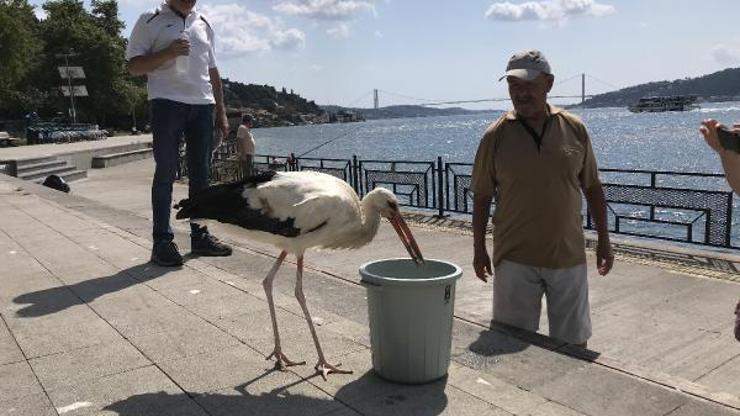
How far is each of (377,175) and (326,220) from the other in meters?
11.3

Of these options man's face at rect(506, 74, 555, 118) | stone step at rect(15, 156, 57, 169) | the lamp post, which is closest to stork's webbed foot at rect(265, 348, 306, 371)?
man's face at rect(506, 74, 555, 118)

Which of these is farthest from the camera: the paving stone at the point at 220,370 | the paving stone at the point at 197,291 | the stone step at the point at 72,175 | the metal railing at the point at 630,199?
the stone step at the point at 72,175

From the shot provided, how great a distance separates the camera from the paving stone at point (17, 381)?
365 centimetres

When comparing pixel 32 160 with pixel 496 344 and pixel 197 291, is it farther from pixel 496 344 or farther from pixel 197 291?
pixel 496 344

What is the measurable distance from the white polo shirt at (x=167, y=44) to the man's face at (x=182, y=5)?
5cm

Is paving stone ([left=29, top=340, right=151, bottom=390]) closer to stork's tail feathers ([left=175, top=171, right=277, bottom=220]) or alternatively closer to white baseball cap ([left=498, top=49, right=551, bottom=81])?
stork's tail feathers ([left=175, top=171, right=277, bottom=220])

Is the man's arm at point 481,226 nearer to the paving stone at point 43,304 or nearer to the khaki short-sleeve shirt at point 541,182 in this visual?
the khaki short-sleeve shirt at point 541,182

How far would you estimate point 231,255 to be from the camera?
7039 millimetres

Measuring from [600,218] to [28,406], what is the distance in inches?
139

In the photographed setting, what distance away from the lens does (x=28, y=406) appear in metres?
3.50

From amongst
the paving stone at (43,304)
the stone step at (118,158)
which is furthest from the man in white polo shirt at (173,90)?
the stone step at (118,158)

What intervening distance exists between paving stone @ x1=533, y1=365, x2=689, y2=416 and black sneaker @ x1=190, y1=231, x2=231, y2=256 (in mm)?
4114

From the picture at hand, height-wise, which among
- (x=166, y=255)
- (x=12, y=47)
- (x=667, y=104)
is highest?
(x=12, y=47)

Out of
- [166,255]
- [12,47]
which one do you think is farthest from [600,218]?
[12,47]
